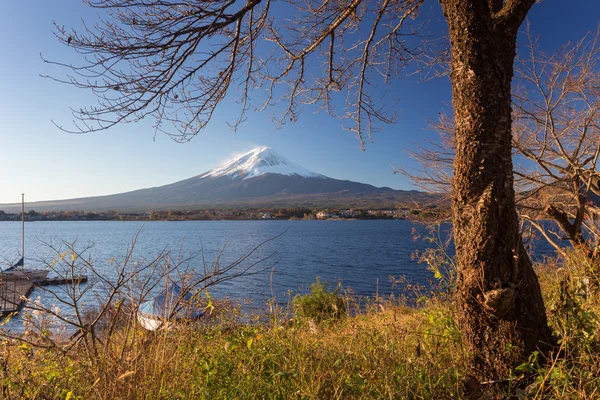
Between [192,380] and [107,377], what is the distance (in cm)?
51

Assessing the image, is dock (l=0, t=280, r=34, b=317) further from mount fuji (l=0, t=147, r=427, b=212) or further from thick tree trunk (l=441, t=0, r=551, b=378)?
mount fuji (l=0, t=147, r=427, b=212)

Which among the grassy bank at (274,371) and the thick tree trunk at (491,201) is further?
the thick tree trunk at (491,201)

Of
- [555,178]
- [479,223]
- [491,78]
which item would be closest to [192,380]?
[479,223]

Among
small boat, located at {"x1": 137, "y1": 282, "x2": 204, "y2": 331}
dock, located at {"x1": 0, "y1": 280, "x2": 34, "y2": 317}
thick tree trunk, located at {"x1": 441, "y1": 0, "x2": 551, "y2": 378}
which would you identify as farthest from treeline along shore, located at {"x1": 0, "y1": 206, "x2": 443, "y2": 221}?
thick tree trunk, located at {"x1": 441, "y1": 0, "x2": 551, "y2": 378}

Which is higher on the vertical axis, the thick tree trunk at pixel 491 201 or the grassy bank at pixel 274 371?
the thick tree trunk at pixel 491 201

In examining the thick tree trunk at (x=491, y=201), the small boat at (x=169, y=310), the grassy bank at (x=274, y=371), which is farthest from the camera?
the small boat at (x=169, y=310)

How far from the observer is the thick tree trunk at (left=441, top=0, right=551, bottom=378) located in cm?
255

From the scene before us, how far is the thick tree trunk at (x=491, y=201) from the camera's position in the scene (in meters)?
2.55

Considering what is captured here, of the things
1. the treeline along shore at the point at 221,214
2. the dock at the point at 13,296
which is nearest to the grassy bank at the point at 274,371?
the dock at the point at 13,296

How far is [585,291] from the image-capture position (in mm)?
3869

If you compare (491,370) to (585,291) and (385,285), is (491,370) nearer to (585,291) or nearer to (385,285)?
(585,291)

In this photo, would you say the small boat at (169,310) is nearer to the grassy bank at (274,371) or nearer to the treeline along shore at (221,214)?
the grassy bank at (274,371)

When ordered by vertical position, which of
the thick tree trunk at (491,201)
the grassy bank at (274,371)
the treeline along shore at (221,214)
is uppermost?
the thick tree trunk at (491,201)

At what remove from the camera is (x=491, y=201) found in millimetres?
2545
